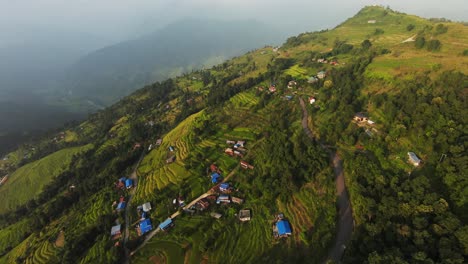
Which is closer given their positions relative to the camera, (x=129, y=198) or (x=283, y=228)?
(x=283, y=228)

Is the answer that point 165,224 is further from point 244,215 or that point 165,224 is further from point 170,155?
point 170,155

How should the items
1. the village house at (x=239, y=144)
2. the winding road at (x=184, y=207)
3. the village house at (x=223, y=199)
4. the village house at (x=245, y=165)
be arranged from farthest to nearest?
1. the village house at (x=239, y=144)
2. the village house at (x=245, y=165)
3. the village house at (x=223, y=199)
4. the winding road at (x=184, y=207)

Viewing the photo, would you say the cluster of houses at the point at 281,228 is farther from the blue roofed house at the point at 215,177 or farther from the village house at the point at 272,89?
the village house at the point at 272,89

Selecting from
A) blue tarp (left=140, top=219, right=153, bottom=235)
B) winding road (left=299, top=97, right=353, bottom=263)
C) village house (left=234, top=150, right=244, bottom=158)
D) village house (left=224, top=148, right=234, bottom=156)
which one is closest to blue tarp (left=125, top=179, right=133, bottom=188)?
blue tarp (left=140, top=219, right=153, bottom=235)

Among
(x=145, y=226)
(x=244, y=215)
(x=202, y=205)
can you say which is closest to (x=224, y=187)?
(x=202, y=205)

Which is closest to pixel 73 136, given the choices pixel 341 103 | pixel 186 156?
pixel 186 156

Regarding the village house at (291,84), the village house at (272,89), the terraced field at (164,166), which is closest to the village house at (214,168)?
the terraced field at (164,166)

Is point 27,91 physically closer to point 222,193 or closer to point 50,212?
point 50,212
